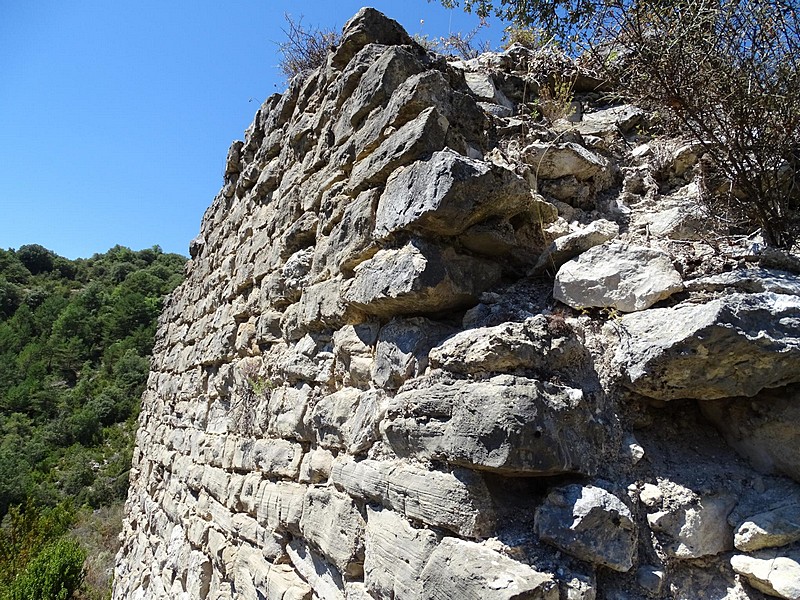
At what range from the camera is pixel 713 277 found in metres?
1.35

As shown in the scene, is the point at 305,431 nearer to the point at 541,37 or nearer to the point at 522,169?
the point at 522,169

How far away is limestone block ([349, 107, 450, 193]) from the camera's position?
5.88 feet

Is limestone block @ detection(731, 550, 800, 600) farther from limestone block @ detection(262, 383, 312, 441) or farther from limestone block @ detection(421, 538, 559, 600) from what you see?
limestone block @ detection(262, 383, 312, 441)

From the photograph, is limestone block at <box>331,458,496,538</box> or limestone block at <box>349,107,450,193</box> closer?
limestone block at <box>331,458,496,538</box>

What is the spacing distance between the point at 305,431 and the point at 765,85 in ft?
7.41

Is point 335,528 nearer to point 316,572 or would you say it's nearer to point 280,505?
point 316,572

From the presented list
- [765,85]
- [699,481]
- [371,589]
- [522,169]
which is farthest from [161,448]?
[765,85]

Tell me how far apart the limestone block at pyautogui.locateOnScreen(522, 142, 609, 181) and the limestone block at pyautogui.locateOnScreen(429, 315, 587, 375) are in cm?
94

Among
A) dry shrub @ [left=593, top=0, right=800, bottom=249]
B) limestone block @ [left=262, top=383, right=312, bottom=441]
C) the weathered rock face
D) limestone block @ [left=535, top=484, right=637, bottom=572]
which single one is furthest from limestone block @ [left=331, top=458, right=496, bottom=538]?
dry shrub @ [left=593, top=0, right=800, bottom=249]

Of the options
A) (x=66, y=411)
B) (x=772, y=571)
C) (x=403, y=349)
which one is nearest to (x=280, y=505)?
(x=403, y=349)

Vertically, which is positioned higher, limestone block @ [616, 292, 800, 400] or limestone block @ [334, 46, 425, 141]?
limestone block @ [334, 46, 425, 141]

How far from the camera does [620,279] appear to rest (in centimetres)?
143

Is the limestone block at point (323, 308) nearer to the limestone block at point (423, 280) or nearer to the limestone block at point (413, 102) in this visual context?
the limestone block at point (423, 280)

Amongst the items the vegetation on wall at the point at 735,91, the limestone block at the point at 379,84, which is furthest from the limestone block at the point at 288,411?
the vegetation on wall at the point at 735,91
